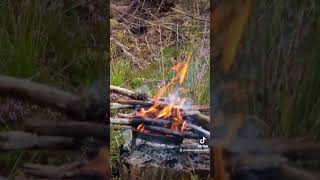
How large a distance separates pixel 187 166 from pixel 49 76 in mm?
1370

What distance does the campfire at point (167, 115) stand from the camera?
4445 mm

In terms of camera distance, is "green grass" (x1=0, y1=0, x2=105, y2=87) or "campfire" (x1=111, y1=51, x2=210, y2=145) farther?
"campfire" (x1=111, y1=51, x2=210, y2=145)

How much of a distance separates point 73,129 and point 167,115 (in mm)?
790

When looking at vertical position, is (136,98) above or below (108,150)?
above

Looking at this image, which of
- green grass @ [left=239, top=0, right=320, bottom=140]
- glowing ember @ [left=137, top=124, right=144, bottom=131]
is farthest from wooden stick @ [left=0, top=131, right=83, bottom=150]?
green grass @ [left=239, top=0, right=320, bottom=140]

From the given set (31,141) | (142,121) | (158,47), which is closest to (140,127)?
(142,121)

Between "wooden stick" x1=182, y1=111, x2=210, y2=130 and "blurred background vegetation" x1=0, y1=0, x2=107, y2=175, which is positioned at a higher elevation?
"blurred background vegetation" x1=0, y1=0, x2=107, y2=175

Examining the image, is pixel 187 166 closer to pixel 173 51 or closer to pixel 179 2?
pixel 173 51

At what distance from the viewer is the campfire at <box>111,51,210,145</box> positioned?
445 centimetres

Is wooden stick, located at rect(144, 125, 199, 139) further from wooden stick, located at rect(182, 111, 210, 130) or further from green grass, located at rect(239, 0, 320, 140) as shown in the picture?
green grass, located at rect(239, 0, 320, 140)

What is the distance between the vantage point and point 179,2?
4.45 meters

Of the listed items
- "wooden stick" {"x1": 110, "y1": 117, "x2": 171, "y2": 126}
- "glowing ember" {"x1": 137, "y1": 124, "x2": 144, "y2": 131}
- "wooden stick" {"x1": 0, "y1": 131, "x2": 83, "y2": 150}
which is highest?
"wooden stick" {"x1": 110, "y1": 117, "x2": 171, "y2": 126}

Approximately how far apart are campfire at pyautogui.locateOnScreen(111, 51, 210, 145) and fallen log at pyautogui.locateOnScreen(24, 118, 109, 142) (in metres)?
0.15

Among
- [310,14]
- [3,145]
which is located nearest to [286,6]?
[310,14]
